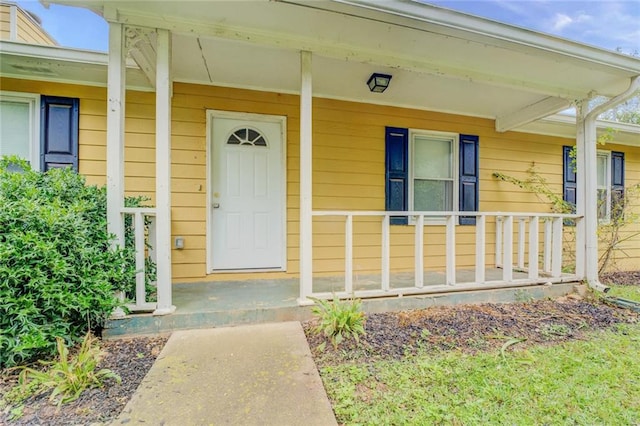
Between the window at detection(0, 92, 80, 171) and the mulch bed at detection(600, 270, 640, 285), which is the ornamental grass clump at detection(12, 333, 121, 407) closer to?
the window at detection(0, 92, 80, 171)

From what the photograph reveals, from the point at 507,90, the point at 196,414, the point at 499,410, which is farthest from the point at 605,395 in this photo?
the point at 507,90

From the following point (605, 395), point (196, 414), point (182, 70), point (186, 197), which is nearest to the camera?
point (196, 414)

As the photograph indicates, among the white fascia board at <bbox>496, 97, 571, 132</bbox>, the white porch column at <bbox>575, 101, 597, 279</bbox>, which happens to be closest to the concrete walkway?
the white porch column at <bbox>575, 101, 597, 279</bbox>

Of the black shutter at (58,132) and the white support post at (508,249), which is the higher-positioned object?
the black shutter at (58,132)

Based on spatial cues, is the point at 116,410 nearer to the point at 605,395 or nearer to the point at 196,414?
the point at 196,414

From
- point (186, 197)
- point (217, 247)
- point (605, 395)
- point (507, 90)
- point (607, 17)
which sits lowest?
point (605, 395)

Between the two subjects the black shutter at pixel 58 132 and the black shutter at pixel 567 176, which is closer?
the black shutter at pixel 58 132

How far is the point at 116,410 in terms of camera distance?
5.16ft

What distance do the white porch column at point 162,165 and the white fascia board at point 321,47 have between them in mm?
137

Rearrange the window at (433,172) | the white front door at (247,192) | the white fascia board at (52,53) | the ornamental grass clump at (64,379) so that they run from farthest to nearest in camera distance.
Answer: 1. the window at (433,172)
2. the white front door at (247,192)
3. the white fascia board at (52,53)
4. the ornamental grass clump at (64,379)

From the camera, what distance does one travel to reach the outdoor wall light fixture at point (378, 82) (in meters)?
3.30

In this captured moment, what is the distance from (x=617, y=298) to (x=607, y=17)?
7.48 meters

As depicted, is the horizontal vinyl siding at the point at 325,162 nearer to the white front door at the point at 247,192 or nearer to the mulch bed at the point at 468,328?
the white front door at the point at 247,192

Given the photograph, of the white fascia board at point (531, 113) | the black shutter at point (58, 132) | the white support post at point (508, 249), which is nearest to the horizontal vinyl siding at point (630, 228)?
the white fascia board at point (531, 113)
